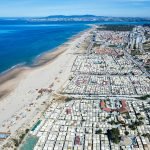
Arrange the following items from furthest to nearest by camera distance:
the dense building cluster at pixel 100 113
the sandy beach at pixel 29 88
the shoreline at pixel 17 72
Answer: the shoreline at pixel 17 72 → the sandy beach at pixel 29 88 → the dense building cluster at pixel 100 113

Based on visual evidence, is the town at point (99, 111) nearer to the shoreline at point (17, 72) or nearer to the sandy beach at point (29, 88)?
the sandy beach at point (29, 88)

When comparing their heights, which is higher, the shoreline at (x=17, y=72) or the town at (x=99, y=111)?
the town at (x=99, y=111)

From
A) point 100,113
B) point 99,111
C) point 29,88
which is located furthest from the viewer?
point 29,88

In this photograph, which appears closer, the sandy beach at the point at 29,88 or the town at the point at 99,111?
the town at the point at 99,111

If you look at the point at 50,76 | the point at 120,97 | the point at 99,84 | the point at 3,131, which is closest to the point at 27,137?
the point at 3,131

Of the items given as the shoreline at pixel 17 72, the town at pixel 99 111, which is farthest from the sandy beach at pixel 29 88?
the town at pixel 99 111

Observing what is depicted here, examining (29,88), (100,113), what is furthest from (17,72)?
(100,113)

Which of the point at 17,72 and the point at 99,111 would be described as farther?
the point at 17,72

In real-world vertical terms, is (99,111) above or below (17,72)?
above

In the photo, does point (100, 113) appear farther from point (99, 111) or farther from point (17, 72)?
point (17, 72)

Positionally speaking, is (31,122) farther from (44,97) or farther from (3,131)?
(44,97)
